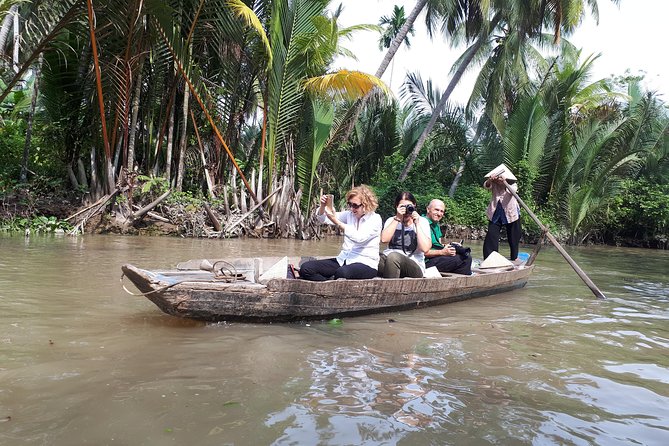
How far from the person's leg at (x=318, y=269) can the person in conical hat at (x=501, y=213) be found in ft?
11.3

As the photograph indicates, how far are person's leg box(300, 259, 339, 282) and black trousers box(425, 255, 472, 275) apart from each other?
1.83 m

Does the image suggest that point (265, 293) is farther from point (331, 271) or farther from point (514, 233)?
point (514, 233)

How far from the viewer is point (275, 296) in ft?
13.8

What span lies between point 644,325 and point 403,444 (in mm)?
3904

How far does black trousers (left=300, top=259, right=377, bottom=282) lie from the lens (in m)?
4.94

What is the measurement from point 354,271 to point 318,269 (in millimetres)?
352

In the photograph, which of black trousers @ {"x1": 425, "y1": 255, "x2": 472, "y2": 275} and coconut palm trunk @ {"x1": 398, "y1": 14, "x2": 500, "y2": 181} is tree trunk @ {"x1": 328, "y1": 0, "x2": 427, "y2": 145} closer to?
coconut palm trunk @ {"x1": 398, "y1": 14, "x2": 500, "y2": 181}

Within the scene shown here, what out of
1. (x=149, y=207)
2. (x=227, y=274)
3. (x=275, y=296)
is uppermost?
(x=149, y=207)

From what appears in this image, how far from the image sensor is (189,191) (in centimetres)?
1287

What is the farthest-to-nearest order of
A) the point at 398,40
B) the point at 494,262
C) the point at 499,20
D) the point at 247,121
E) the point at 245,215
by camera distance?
the point at 499,20 → the point at 398,40 → the point at 247,121 → the point at 245,215 → the point at 494,262

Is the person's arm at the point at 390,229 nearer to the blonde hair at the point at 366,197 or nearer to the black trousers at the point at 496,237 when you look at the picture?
the blonde hair at the point at 366,197

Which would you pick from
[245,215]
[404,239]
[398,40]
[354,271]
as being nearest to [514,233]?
[404,239]

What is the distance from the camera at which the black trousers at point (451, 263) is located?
21.5 feet

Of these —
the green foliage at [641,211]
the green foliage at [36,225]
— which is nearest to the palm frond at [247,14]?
the green foliage at [36,225]
